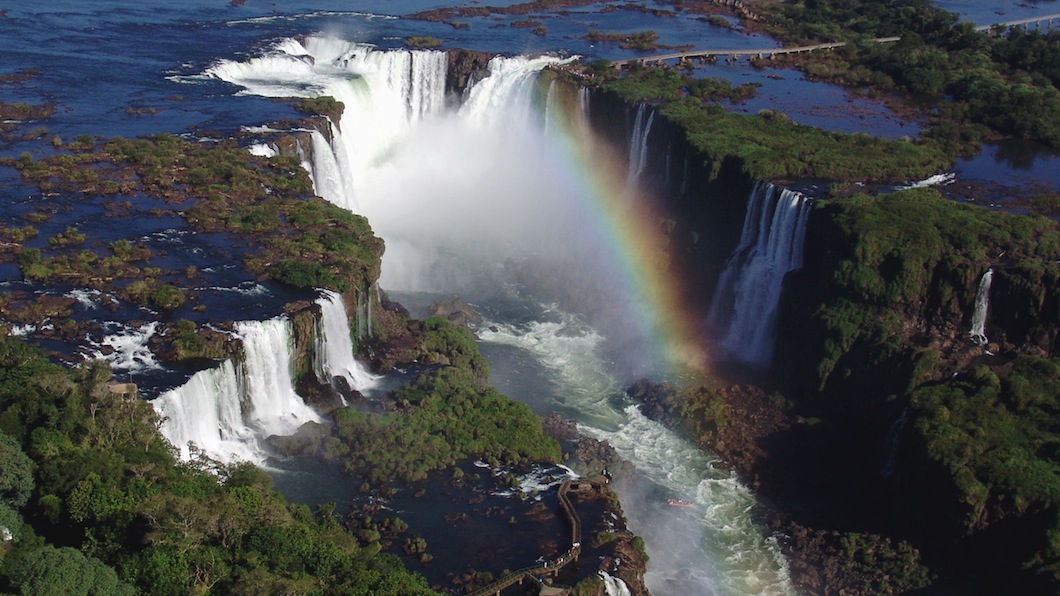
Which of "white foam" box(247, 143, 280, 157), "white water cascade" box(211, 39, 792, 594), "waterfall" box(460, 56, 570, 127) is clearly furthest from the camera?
"waterfall" box(460, 56, 570, 127)

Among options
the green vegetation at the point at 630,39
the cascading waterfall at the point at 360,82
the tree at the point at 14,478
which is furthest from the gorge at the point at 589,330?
the green vegetation at the point at 630,39

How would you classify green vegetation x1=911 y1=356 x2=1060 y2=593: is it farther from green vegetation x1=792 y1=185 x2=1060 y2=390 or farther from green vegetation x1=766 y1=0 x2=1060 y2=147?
green vegetation x1=766 y1=0 x2=1060 y2=147

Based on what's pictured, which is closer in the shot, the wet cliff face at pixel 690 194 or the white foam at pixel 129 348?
the white foam at pixel 129 348

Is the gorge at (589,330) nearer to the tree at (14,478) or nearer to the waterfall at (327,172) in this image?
the waterfall at (327,172)

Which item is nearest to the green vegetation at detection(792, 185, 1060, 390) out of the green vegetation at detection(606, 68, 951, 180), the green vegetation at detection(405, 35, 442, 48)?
the green vegetation at detection(606, 68, 951, 180)

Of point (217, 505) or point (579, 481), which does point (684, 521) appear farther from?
point (217, 505)

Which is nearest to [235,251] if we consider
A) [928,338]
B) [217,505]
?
[217,505]
